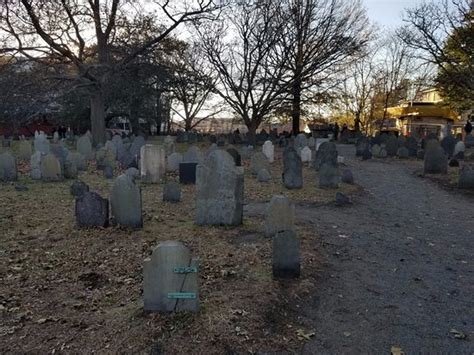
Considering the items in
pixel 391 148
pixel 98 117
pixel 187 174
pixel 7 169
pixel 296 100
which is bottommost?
pixel 187 174

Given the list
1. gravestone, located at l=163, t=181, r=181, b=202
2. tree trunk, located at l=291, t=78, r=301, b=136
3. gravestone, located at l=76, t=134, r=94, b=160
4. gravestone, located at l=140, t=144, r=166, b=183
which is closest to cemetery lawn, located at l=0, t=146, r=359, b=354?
gravestone, located at l=163, t=181, r=181, b=202

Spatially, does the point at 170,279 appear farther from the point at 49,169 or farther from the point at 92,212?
the point at 49,169

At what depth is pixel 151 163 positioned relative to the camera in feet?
38.3

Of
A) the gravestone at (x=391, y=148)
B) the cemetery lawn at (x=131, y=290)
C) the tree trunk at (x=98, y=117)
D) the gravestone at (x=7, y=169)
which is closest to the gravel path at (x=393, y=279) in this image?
the cemetery lawn at (x=131, y=290)

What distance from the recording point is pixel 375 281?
193 inches

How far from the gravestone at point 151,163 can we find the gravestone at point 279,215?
597cm

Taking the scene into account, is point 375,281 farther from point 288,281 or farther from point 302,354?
point 302,354

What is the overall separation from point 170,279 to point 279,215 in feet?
8.87

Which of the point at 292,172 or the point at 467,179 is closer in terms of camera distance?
the point at 292,172

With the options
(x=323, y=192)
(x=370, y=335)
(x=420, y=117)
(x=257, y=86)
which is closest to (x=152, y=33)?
(x=257, y=86)

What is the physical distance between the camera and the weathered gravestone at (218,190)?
271 inches

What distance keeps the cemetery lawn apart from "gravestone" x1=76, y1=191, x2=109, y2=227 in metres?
0.19

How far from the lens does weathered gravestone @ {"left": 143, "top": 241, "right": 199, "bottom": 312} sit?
12.5 ft

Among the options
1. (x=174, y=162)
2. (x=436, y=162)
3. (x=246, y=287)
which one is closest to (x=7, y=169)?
(x=174, y=162)
